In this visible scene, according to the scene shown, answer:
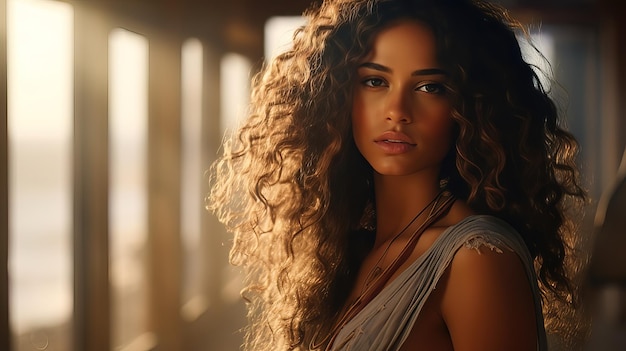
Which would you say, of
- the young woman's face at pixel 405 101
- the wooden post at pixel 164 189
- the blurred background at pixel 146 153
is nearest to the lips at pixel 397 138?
the young woman's face at pixel 405 101

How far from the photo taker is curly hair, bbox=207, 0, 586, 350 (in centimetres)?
100

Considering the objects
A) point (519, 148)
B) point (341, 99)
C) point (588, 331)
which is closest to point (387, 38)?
point (341, 99)

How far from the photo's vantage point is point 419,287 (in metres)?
0.94

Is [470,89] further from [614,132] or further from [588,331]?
[588,331]

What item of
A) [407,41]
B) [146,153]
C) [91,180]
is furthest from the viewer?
[146,153]

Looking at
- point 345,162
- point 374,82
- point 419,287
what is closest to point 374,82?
point 374,82

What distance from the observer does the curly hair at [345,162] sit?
1.00 meters

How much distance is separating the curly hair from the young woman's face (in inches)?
0.6

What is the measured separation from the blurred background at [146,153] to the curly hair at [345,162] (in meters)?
0.07

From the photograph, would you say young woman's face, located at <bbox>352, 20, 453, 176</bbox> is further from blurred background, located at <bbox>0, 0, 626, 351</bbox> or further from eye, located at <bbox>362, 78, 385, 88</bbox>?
blurred background, located at <bbox>0, 0, 626, 351</bbox>

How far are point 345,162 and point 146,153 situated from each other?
Answer: 53 cm

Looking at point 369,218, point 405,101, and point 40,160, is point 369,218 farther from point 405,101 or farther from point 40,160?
point 40,160

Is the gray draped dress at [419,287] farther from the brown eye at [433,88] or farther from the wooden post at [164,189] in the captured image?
the wooden post at [164,189]

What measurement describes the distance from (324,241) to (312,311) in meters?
0.12
